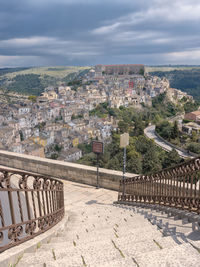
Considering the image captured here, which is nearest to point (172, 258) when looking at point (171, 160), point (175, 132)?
point (171, 160)

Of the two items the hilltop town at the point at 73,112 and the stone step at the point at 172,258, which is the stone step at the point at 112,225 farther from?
the hilltop town at the point at 73,112

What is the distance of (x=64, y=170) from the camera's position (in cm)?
794

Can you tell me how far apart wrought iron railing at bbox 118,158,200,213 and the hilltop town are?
163 feet

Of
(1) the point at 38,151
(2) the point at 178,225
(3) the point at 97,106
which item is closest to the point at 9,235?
(2) the point at 178,225

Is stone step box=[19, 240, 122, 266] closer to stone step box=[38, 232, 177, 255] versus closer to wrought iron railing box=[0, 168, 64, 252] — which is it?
stone step box=[38, 232, 177, 255]

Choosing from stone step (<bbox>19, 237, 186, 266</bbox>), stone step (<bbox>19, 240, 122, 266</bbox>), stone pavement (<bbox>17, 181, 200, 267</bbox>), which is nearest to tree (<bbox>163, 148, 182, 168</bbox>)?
stone pavement (<bbox>17, 181, 200, 267</bbox>)

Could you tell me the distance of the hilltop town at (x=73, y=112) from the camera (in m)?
67.4

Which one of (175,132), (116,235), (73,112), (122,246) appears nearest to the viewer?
(122,246)

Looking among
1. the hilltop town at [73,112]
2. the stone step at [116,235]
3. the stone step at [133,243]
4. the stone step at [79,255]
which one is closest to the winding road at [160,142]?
the hilltop town at [73,112]

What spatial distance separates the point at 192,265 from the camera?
5.85 ft

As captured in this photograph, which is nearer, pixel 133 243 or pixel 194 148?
pixel 133 243

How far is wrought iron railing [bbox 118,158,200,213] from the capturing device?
344 cm

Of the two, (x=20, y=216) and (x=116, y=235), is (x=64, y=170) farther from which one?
(x=116, y=235)

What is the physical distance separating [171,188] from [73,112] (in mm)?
90784
